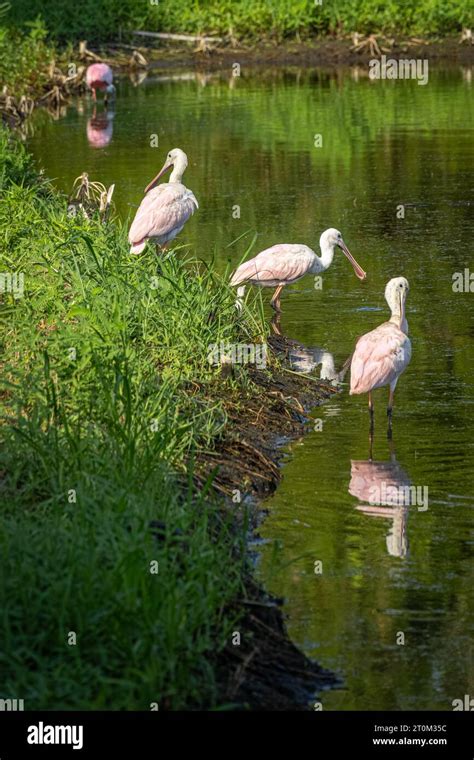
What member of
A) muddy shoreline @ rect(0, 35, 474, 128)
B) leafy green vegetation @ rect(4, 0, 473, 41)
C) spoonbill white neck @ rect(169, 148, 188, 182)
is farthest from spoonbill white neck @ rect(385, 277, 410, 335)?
leafy green vegetation @ rect(4, 0, 473, 41)

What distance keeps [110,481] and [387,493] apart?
83.9 inches

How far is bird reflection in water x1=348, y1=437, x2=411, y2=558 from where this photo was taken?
761 centimetres

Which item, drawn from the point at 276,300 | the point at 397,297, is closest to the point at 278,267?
the point at 276,300

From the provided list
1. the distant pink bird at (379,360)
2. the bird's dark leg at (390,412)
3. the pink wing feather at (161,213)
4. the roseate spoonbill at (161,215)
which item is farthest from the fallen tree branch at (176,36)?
the bird's dark leg at (390,412)

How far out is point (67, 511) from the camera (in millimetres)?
6340

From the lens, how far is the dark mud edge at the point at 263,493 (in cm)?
572

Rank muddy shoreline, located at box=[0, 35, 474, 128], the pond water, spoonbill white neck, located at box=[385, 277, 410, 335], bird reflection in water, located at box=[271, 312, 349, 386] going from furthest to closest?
muddy shoreline, located at box=[0, 35, 474, 128]
bird reflection in water, located at box=[271, 312, 349, 386]
spoonbill white neck, located at box=[385, 277, 410, 335]
the pond water

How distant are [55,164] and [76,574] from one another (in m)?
15.8

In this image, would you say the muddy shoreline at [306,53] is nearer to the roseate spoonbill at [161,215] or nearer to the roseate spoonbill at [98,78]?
the roseate spoonbill at [98,78]

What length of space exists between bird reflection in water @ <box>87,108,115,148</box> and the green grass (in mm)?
12400

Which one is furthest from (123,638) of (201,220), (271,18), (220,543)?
(271,18)

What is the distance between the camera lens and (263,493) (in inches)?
324

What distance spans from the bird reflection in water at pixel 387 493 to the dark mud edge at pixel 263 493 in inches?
18.1

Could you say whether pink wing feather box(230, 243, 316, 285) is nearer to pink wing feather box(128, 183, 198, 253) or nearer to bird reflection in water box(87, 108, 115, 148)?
pink wing feather box(128, 183, 198, 253)
